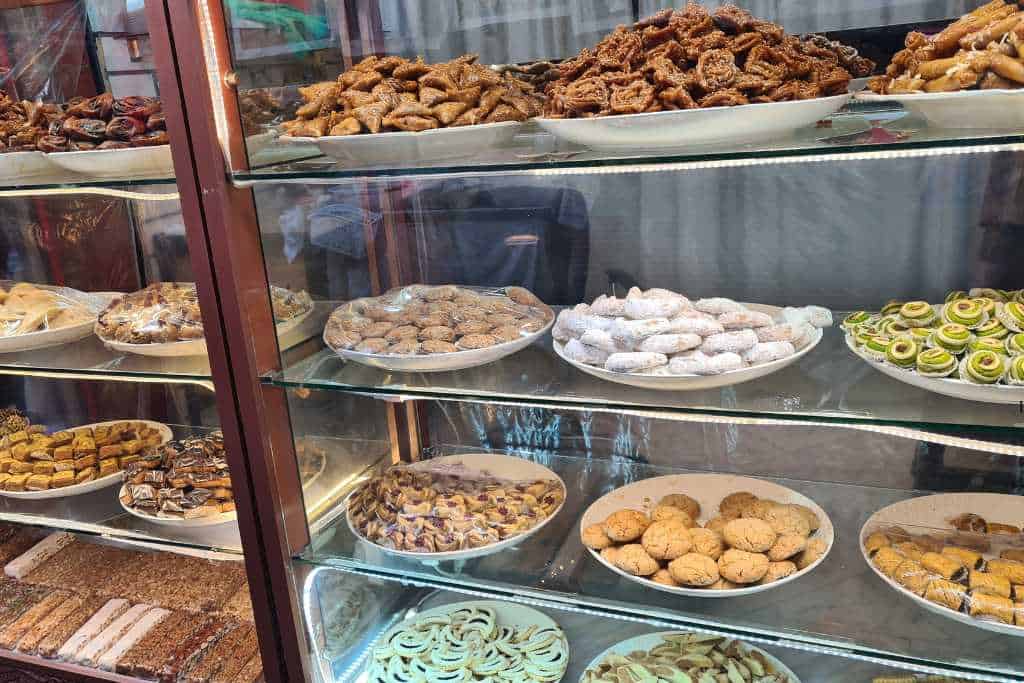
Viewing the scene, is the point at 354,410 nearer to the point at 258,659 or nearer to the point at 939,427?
the point at 258,659

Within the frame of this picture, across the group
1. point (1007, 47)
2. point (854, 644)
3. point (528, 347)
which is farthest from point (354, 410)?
point (1007, 47)

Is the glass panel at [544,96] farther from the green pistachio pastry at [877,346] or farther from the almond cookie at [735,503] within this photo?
the almond cookie at [735,503]

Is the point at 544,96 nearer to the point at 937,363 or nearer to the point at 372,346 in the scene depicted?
the point at 372,346

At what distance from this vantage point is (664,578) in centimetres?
142

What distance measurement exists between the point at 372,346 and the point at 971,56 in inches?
40.1

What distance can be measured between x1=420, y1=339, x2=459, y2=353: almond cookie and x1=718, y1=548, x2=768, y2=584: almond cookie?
0.58m

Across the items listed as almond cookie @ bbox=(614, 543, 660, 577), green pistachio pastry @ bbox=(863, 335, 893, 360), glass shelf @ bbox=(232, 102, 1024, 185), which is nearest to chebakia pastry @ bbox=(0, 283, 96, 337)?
glass shelf @ bbox=(232, 102, 1024, 185)

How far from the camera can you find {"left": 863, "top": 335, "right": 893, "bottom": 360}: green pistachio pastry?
4.21 ft

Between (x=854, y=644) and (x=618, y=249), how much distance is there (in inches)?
32.0

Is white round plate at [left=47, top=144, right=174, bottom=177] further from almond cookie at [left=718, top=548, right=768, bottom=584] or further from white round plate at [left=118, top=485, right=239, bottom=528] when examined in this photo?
almond cookie at [left=718, top=548, right=768, bottom=584]

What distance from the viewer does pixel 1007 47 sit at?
105cm

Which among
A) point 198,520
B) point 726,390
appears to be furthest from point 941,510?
point 198,520

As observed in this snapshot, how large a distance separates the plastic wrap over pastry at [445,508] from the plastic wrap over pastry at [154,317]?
496 millimetres

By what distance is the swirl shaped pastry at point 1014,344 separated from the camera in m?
1.18
